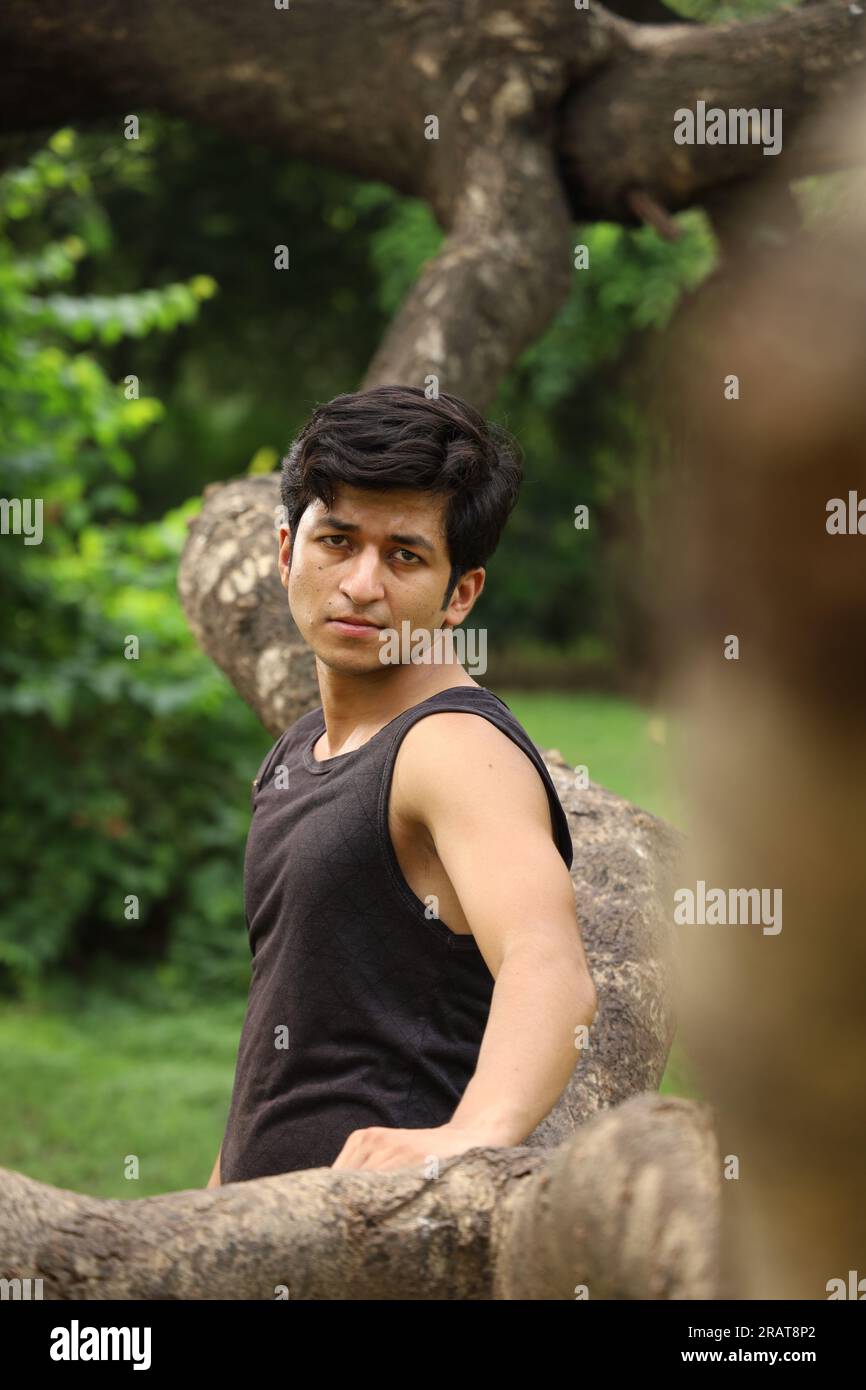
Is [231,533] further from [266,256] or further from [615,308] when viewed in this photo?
[266,256]

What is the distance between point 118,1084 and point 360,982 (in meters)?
3.69

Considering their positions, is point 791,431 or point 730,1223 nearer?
point 730,1223

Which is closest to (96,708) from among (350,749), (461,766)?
(350,749)

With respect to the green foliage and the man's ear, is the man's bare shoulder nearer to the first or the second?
the man's ear

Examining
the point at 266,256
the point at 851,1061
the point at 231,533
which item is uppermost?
the point at 266,256

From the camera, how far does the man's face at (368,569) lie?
4.99 feet

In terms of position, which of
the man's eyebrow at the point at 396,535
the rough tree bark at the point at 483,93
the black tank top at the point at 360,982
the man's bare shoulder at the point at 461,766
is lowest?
the black tank top at the point at 360,982

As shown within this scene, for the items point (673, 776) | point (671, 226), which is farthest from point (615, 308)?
point (671, 226)

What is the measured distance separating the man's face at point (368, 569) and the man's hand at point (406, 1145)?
0.50 metres

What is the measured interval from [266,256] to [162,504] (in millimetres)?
2345

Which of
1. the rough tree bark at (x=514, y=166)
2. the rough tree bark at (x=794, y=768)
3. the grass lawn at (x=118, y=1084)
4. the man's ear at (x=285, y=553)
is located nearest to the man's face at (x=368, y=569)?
the man's ear at (x=285, y=553)

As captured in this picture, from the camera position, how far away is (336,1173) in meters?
1.15

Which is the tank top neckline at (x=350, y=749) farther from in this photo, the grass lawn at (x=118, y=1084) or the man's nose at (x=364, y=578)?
the grass lawn at (x=118, y=1084)

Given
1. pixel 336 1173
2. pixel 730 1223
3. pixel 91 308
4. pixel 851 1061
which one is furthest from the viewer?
pixel 91 308
